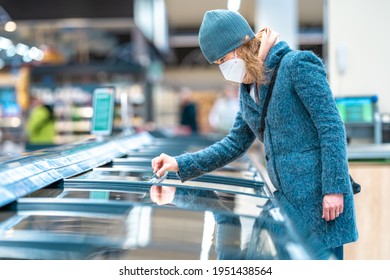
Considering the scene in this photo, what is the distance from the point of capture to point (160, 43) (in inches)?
452

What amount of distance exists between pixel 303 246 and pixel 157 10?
9.91 meters

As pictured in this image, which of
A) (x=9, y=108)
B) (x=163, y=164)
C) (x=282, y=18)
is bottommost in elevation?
(x=163, y=164)

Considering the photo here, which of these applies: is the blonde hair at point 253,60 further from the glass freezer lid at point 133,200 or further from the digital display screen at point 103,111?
the digital display screen at point 103,111

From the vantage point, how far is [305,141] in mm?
1869

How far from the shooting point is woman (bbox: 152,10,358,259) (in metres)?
1.79

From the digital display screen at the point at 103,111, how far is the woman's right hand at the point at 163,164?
2.28 meters

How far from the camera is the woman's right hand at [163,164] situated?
6.85 feet

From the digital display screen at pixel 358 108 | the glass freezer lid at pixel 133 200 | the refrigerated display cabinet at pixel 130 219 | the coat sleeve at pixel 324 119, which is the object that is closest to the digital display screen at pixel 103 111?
the digital display screen at pixel 358 108

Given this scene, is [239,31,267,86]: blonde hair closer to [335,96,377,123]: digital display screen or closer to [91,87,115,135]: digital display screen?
[335,96,377,123]: digital display screen

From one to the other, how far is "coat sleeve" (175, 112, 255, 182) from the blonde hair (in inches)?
13.0

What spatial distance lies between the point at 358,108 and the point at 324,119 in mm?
2599

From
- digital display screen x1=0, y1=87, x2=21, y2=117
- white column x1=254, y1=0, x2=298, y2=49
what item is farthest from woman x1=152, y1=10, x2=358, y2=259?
digital display screen x1=0, y1=87, x2=21, y2=117

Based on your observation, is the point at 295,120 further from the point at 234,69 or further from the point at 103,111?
the point at 103,111

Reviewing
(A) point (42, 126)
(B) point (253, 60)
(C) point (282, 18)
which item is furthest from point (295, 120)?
(A) point (42, 126)
